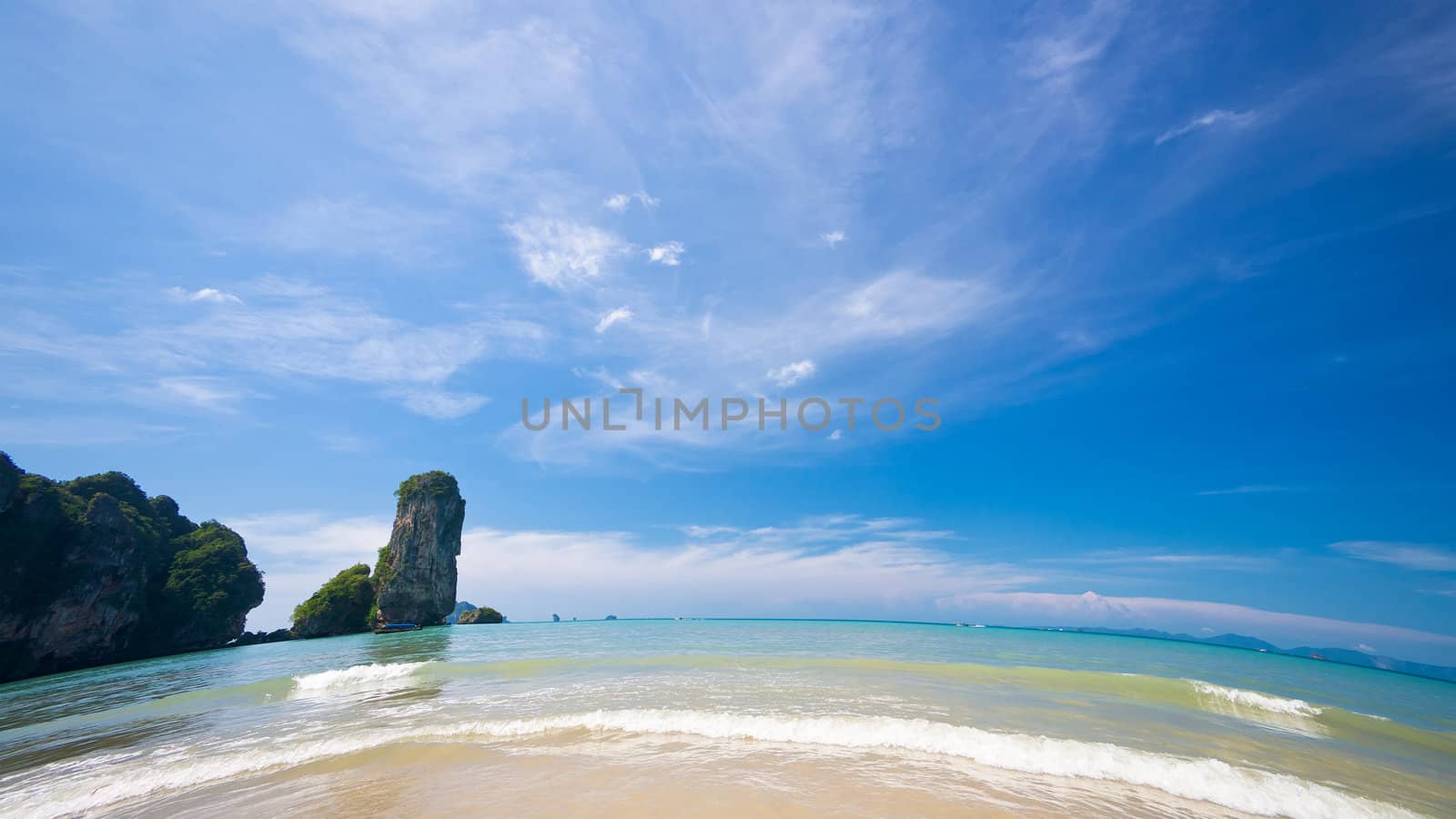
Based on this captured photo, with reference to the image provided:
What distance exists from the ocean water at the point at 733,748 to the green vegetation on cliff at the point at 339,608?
175 feet

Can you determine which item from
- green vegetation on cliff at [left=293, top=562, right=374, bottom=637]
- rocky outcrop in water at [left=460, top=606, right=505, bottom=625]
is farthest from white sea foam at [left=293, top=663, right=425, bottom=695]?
rocky outcrop in water at [left=460, top=606, right=505, bottom=625]

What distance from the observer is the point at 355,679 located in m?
17.8

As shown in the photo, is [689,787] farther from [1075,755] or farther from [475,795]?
[1075,755]

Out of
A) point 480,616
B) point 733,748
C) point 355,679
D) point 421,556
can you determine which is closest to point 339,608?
point 421,556

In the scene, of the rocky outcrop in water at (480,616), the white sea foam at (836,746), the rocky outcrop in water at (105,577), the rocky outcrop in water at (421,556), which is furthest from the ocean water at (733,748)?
the rocky outcrop in water at (480,616)

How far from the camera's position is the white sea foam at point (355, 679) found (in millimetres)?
16109

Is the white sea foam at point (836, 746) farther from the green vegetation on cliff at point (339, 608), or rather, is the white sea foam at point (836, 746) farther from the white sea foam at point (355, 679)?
the green vegetation on cliff at point (339, 608)

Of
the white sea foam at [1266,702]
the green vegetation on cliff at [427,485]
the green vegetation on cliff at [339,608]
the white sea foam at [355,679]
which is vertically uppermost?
the green vegetation on cliff at [427,485]

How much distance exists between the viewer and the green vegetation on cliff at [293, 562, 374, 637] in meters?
61.3

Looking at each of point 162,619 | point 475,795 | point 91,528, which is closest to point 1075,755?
point 475,795

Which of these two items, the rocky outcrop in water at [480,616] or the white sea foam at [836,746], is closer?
the white sea foam at [836,746]

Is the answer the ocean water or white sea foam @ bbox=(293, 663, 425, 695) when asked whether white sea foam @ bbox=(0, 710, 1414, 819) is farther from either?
white sea foam @ bbox=(293, 663, 425, 695)

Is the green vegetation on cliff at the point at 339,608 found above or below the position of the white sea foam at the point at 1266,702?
below

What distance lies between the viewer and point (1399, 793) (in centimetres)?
802
